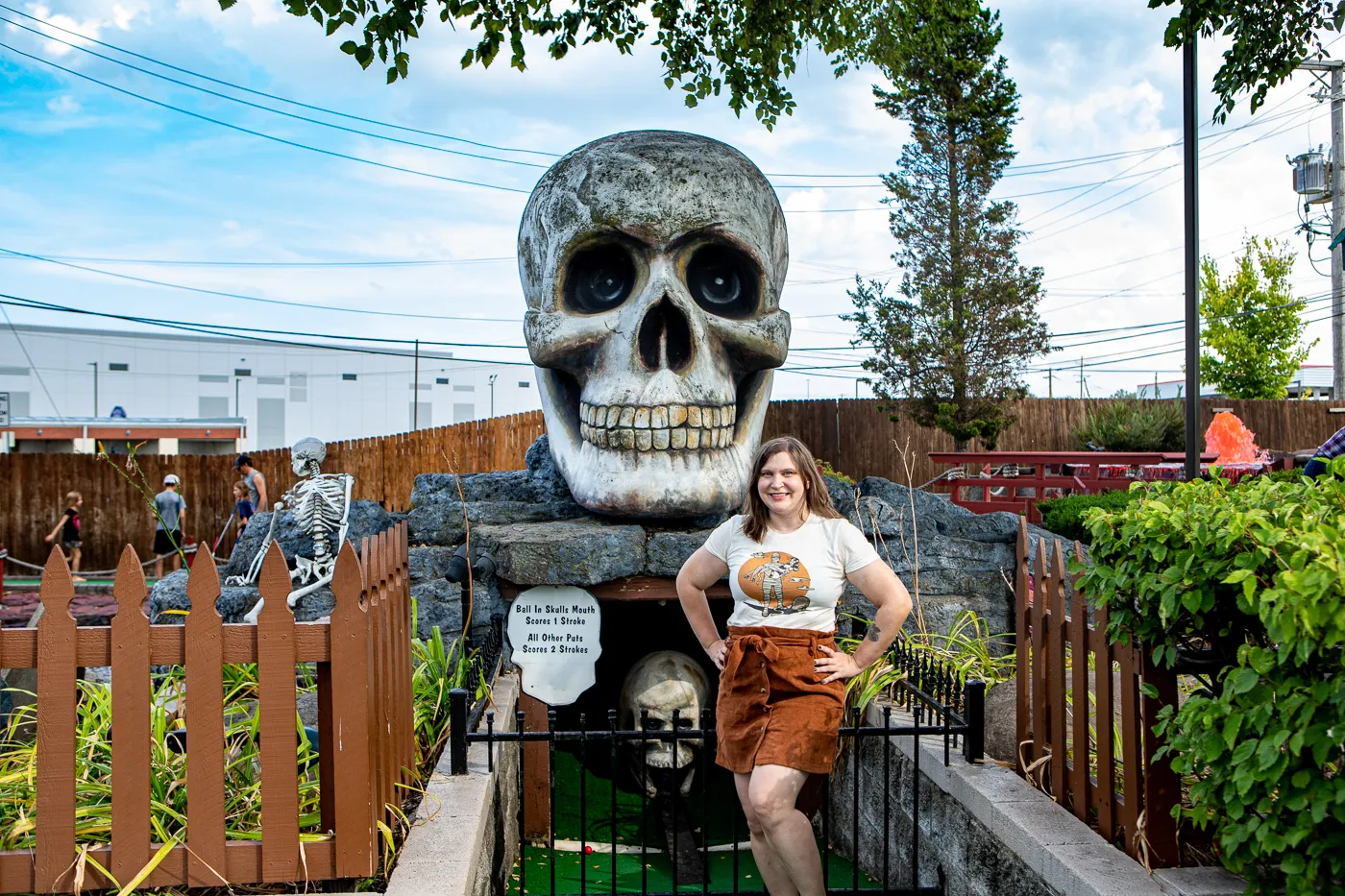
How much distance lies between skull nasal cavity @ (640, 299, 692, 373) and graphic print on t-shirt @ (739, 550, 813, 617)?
8.18 feet

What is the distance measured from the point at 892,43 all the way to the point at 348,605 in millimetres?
8581

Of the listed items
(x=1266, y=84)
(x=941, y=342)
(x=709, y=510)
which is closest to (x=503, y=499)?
(x=709, y=510)

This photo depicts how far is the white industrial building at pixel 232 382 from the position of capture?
37875 millimetres

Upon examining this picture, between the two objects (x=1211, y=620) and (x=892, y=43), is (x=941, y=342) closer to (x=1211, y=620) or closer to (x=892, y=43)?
(x=892, y=43)

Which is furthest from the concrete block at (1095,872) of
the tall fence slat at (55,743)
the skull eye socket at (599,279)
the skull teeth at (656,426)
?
the skull eye socket at (599,279)

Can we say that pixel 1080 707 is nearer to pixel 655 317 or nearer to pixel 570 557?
pixel 570 557

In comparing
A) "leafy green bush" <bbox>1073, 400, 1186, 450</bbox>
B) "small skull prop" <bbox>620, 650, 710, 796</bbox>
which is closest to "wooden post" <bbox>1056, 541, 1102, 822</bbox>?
"small skull prop" <bbox>620, 650, 710, 796</bbox>

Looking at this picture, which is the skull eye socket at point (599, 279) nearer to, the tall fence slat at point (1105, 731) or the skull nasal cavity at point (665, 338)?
the skull nasal cavity at point (665, 338)

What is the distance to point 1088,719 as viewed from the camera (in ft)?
10.8

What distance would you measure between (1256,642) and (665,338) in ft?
11.9

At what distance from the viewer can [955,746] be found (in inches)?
159

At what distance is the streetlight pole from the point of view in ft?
15.0

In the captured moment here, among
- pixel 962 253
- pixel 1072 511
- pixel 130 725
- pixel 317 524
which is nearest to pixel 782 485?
pixel 130 725

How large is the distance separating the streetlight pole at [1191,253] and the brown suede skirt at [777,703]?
7.65ft
